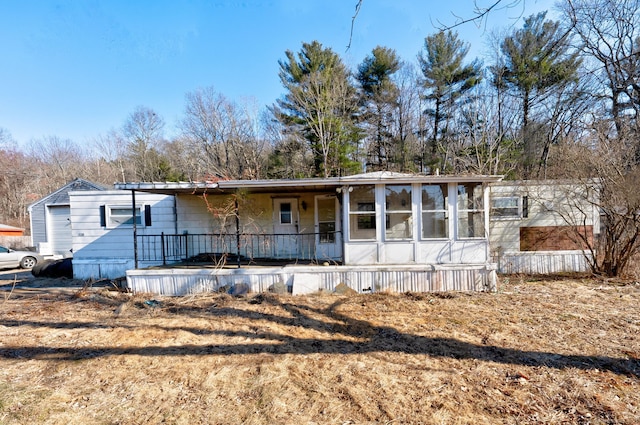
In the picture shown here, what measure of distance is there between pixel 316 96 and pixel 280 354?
15.9m

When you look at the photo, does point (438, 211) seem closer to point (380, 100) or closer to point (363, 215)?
point (363, 215)

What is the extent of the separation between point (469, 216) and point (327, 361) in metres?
5.17

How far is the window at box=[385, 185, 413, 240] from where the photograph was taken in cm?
730

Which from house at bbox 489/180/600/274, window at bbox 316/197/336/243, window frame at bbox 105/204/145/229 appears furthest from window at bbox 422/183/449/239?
window frame at bbox 105/204/145/229

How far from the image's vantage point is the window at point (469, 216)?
23.7 feet

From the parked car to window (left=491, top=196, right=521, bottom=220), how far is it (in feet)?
59.3

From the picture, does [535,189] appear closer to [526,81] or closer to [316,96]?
[526,81]

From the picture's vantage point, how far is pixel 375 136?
2016 centimetres

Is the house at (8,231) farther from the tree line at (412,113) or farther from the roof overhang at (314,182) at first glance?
the roof overhang at (314,182)

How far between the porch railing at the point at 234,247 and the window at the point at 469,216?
10.7 ft

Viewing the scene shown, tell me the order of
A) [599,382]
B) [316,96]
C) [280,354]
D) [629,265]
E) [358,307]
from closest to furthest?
1. [599,382]
2. [280,354]
3. [358,307]
4. [629,265]
5. [316,96]

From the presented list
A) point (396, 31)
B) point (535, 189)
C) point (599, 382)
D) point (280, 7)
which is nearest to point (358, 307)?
point (599, 382)

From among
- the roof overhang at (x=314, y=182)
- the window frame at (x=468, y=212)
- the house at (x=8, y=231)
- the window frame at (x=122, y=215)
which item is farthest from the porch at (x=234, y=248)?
the house at (x=8, y=231)

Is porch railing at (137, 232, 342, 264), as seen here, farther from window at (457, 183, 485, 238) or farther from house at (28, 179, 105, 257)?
house at (28, 179, 105, 257)
